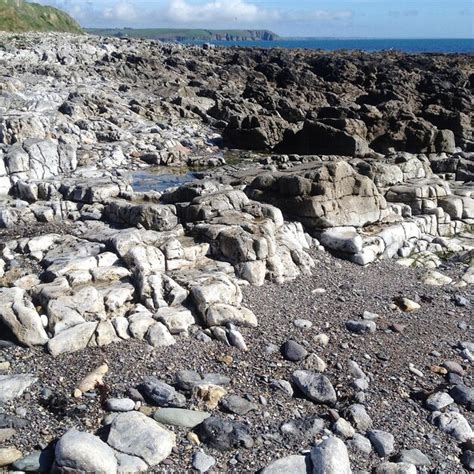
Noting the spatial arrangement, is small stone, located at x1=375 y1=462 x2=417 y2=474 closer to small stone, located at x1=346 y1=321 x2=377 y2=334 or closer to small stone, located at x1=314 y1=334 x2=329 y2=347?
small stone, located at x1=314 y1=334 x2=329 y2=347

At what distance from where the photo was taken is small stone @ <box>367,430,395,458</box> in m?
8.41

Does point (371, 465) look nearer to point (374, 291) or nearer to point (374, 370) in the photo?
point (374, 370)

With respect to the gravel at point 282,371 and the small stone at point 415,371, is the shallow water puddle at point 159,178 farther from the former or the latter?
the small stone at point 415,371

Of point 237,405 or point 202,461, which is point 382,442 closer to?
point 237,405

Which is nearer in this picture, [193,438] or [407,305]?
[193,438]

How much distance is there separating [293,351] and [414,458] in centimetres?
313

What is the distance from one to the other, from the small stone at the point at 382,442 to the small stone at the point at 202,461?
236cm

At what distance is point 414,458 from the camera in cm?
830

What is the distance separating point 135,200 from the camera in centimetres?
1811

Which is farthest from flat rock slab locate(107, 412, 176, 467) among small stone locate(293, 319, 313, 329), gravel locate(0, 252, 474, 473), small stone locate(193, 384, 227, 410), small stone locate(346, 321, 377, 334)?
small stone locate(346, 321, 377, 334)

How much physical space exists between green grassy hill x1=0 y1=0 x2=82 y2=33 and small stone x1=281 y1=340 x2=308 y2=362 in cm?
10295

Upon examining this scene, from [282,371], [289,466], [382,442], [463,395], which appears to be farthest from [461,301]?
[289,466]

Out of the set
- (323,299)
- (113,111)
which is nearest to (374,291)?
(323,299)

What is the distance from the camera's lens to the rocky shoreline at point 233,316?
8359 millimetres
